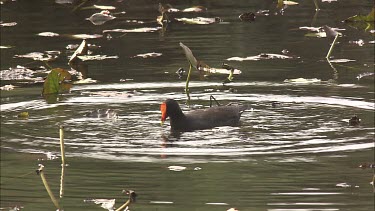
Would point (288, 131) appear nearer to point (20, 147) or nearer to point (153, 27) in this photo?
point (20, 147)

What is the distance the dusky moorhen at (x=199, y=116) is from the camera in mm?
11703

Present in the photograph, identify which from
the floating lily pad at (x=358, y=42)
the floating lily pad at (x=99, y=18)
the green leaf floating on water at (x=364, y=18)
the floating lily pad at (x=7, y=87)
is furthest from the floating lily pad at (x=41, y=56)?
the green leaf floating on water at (x=364, y=18)

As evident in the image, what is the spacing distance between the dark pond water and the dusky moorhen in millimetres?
100

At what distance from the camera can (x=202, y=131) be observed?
38.6 ft

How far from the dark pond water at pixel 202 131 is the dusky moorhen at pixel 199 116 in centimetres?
10

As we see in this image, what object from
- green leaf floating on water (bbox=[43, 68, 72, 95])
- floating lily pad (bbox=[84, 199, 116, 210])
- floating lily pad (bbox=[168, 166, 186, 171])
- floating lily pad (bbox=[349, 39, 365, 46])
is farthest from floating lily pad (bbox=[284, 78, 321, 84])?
floating lily pad (bbox=[84, 199, 116, 210])

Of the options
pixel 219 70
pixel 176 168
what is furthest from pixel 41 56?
pixel 176 168

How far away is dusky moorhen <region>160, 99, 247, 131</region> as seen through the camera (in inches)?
461

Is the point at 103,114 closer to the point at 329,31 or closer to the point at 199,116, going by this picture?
the point at 199,116

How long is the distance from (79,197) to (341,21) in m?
9.78

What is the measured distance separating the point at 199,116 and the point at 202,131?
17 centimetres

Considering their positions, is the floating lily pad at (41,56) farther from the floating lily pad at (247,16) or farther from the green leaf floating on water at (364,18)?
the green leaf floating on water at (364,18)

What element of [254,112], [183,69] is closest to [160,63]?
[183,69]

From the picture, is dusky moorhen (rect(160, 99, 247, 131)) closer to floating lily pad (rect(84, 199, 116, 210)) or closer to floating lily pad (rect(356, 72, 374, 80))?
floating lily pad (rect(356, 72, 374, 80))
